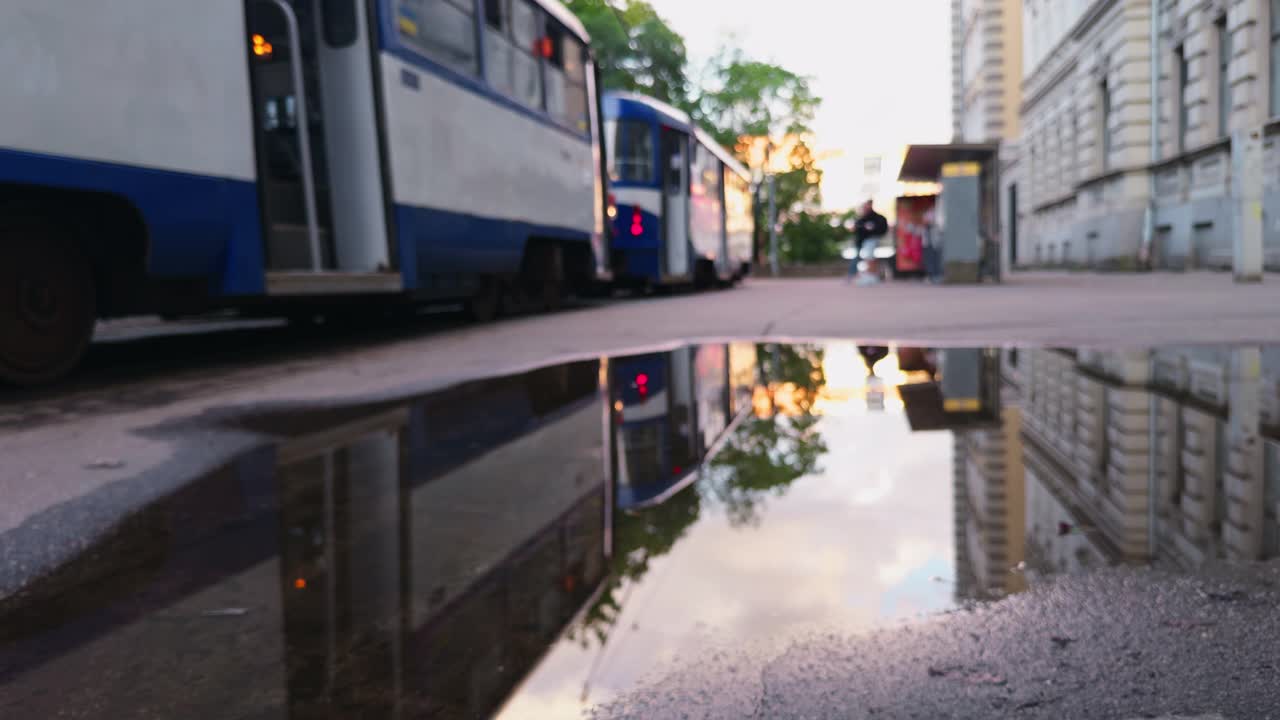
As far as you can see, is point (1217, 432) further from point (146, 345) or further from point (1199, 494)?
point (146, 345)

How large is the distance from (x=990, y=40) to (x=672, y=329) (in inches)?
1600

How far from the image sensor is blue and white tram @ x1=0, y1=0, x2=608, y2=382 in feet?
18.5

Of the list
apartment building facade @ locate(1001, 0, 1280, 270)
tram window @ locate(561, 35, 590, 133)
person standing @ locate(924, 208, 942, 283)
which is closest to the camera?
tram window @ locate(561, 35, 590, 133)

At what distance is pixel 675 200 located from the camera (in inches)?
779

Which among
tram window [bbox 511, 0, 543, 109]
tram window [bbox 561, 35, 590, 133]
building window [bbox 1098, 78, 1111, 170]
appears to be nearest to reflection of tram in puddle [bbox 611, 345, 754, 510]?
tram window [bbox 511, 0, 543, 109]

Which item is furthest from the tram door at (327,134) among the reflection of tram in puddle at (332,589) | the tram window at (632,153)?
the tram window at (632,153)

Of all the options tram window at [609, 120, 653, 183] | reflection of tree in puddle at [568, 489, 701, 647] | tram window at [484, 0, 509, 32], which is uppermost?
tram window at [484, 0, 509, 32]

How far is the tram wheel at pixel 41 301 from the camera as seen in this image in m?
5.80

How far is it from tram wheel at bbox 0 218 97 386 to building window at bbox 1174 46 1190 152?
2393 centimetres

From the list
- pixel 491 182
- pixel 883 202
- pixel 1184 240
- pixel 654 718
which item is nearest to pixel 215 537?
pixel 654 718

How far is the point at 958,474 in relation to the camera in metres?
3.30

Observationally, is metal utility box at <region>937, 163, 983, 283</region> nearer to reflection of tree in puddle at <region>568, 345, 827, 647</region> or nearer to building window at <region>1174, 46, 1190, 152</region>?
building window at <region>1174, 46, 1190, 152</region>

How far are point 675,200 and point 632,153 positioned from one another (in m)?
1.66

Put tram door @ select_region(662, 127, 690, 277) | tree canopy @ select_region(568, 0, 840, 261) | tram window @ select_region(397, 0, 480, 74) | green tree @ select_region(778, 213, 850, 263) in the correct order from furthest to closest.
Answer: green tree @ select_region(778, 213, 850, 263)
tree canopy @ select_region(568, 0, 840, 261)
tram door @ select_region(662, 127, 690, 277)
tram window @ select_region(397, 0, 480, 74)
